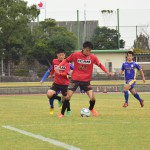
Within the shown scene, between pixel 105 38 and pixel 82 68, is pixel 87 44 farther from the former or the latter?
pixel 105 38

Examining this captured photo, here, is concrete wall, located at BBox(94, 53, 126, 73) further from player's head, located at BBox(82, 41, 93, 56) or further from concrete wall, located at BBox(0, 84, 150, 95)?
player's head, located at BBox(82, 41, 93, 56)

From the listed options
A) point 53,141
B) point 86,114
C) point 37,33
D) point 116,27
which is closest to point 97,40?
point 116,27

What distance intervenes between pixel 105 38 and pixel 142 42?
10.7m

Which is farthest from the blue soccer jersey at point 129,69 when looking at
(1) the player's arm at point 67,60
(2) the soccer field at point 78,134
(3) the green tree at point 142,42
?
(3) the green tree at point 142,42

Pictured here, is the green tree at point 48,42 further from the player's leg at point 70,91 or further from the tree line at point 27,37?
the player's leg at point 70,91

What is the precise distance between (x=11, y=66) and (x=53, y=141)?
56626 millimetres

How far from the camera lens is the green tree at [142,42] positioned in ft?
286

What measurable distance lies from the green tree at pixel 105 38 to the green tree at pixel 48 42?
8.91 meters

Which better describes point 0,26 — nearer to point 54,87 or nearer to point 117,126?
point 54,87

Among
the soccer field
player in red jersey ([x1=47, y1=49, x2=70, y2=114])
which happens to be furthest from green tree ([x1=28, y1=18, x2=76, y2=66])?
the soccer field

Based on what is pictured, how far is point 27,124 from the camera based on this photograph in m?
12.5

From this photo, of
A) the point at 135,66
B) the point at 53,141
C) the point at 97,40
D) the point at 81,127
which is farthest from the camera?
the point at 97,40

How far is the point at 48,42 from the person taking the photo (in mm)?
67688

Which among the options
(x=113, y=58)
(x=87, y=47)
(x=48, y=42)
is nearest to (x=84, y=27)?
(x=113, y=58)
